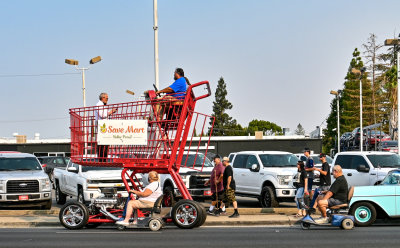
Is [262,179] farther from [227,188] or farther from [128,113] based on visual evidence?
[128,113]

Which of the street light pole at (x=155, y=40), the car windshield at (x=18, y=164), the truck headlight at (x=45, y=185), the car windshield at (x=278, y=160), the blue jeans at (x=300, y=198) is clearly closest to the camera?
the blue jeans at (x=300, y=198)

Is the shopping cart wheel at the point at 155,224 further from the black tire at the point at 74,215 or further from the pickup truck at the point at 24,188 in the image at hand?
the pickup truck at the point at 24,188

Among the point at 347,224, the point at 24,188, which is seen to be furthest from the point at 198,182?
the point at 347,224

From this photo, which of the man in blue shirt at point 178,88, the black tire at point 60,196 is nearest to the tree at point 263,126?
the black tire at point 60,196

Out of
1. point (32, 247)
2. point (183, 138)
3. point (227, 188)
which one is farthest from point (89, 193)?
point (32, 247)

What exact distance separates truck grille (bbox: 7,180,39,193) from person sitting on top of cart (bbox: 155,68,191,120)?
7892 mm

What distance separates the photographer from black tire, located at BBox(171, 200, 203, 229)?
1364 centimetres

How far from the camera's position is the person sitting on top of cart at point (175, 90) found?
1332cm

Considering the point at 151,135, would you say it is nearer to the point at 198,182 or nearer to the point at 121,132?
the point at 121,132

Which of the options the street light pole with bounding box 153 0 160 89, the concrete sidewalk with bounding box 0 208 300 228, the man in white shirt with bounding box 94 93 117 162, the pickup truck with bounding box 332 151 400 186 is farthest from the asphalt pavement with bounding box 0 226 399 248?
the street light pole with bounding box 153 0 160 89

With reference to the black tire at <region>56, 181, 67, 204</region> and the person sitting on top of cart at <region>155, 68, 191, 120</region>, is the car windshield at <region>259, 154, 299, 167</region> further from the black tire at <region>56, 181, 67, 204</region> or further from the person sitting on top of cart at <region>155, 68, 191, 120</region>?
the person sitting on top of cart at <region>155, 68, 191, 120</region>

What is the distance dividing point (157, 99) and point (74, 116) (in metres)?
1.94

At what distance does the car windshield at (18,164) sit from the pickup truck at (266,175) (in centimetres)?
671

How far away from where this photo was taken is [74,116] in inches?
548
